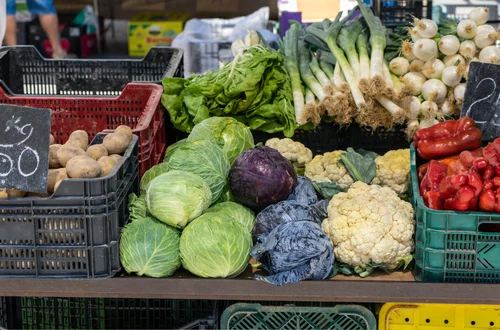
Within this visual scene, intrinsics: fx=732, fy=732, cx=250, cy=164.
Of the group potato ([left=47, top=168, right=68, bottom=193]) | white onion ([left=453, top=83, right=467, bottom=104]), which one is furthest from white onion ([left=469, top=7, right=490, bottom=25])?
potato ([left=47, top=168, right=68, bottom=193])

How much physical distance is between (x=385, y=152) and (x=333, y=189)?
606 mm

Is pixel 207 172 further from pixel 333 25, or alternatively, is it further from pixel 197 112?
pixel 333 25

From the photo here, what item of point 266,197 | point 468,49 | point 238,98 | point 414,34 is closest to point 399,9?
point 414,34

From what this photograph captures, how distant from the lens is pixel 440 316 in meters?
2.72

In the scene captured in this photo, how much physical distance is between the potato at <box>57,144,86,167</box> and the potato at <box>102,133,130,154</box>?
4.2 inches

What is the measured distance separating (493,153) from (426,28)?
44.3 inches

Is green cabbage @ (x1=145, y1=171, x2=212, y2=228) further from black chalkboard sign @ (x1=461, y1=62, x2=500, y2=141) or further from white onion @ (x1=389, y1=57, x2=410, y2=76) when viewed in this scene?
white onion @ (x1=389, y1=57, x2=410, y2=76)

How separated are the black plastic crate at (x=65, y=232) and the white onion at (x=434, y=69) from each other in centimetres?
170

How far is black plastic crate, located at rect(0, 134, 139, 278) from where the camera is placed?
8.20ft

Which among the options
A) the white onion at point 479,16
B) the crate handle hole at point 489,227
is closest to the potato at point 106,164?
the crate handle hole at point 489,227

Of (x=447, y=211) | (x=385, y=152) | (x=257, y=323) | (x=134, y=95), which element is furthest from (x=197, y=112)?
(x=447, y=211)

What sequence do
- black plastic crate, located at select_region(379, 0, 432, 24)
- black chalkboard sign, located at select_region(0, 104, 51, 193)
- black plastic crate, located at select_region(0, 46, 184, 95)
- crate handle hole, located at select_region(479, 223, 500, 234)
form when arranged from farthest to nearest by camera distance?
black plastic crate, located at select_region(379, 0, 432, 24), black plastic crate, located at select_region(0, 46, 184, 95), crate handle hole, located at select_region(479, 223, 500, 234), black chalkboard sign, located at select_region(0, 104, 51, 193)

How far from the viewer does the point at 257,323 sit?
109 inches

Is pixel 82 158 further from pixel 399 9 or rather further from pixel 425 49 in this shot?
pixel 399 9
